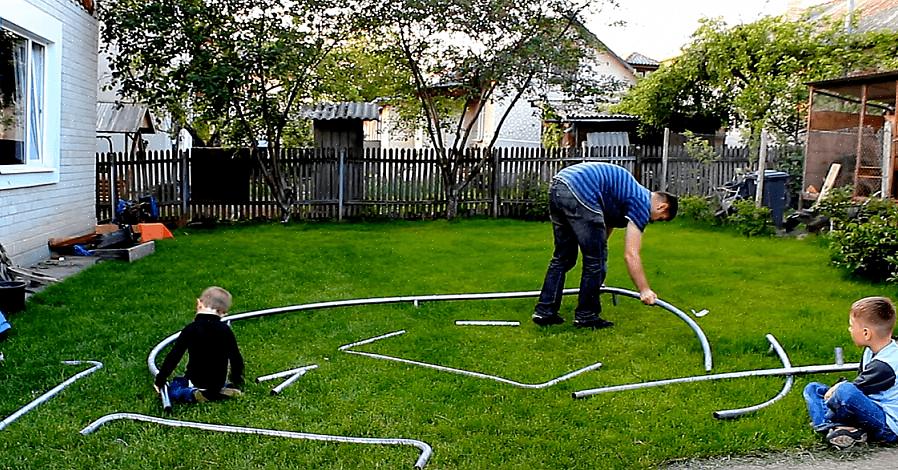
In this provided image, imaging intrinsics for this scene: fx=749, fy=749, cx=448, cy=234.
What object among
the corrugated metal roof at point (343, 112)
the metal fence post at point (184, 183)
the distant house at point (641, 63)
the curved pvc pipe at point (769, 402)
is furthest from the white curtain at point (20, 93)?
the distant house at point (641, 63)

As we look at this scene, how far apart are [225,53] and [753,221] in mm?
8611

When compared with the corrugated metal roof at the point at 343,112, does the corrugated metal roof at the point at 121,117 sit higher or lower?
lower

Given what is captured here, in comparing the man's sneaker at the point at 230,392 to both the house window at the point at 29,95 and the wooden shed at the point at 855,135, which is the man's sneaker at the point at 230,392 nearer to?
the house window at the point at 29,95

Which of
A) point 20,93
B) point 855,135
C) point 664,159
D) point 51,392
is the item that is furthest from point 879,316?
point 664,159

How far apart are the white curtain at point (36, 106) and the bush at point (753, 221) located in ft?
32.0

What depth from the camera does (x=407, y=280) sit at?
7746 millimetres

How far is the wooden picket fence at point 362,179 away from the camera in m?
12.4

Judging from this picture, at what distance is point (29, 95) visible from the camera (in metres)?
8.05

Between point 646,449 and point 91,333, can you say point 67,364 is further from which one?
point 646,449

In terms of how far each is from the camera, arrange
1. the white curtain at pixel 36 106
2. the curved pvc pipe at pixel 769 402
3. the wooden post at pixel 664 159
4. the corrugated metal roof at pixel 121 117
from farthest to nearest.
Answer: the wooden post at pixel 664 159
the corrugated metal roof at pixel 121 117
the white curtain at pixel 36 106
the curved pvc pipe at pixel 769 402

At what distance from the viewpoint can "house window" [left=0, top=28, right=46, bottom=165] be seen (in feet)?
24.8

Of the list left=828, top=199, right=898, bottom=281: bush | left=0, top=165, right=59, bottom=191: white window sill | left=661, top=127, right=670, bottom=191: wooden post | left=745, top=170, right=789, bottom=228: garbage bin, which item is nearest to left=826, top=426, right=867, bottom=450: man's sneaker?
left=828, top=199, right=898, bottom=281: bush

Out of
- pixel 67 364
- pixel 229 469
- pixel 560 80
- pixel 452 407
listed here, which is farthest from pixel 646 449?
pixel 560 80

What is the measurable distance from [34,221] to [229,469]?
20.1ft
